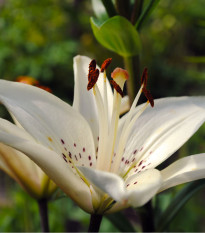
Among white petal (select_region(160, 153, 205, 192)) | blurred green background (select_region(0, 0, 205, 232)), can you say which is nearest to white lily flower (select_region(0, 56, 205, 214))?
white petal (select_region(160, 153, 205, 192))

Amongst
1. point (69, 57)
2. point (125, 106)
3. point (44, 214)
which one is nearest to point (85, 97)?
point (125, 106)

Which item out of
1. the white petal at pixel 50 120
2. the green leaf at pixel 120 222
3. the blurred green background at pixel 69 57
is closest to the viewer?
the white petal at pixel 50 120

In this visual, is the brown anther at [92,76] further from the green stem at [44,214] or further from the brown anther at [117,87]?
the green stem at [44,214]

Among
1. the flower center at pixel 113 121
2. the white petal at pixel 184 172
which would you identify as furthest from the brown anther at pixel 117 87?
the white petal at pixel 184 172

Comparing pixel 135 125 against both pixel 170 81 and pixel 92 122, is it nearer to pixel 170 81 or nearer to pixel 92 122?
pixel 92 122

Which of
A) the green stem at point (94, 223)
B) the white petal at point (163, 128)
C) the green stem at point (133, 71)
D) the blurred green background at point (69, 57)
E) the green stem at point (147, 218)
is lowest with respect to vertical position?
the blurred green background at point (69, 57)

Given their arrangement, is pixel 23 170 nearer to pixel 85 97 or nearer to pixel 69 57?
pixel 85 97

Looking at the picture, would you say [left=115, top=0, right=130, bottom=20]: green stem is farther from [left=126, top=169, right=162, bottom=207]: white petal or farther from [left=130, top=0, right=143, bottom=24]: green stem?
[left=126, top=169, right=162, bottom=207]: white petal
